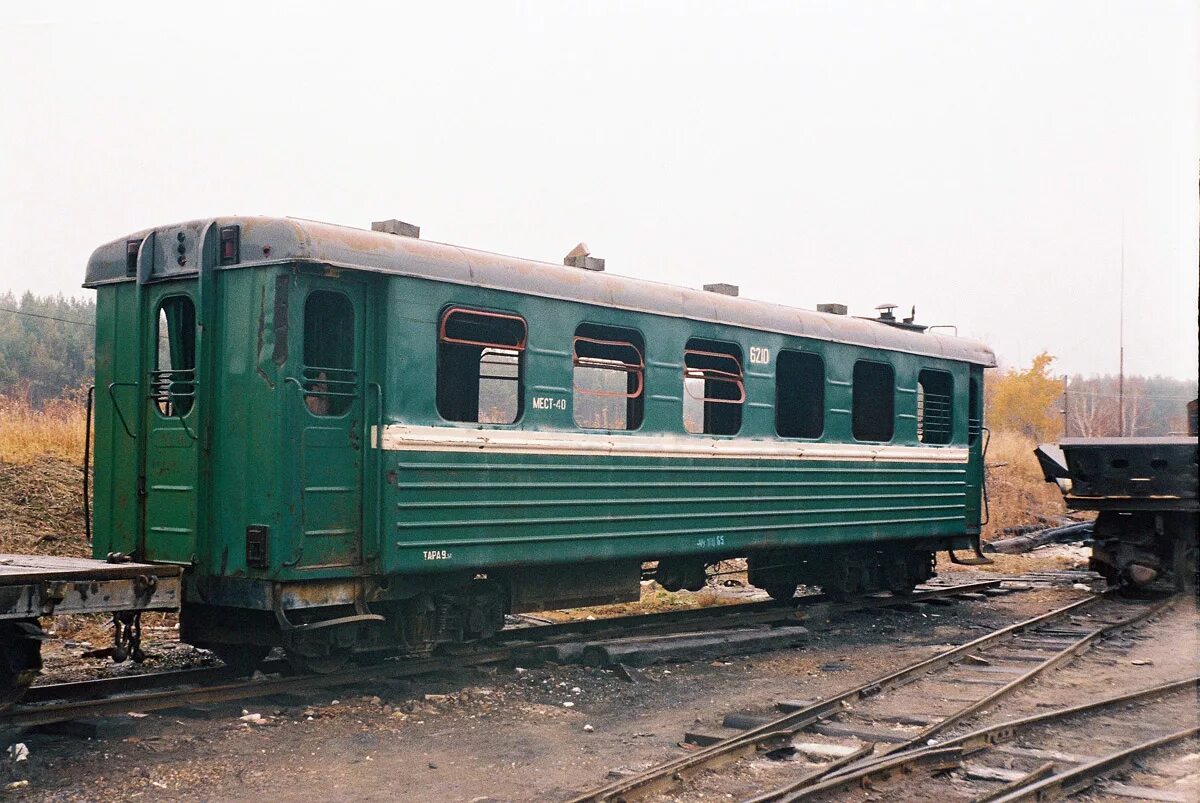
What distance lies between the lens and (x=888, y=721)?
319 inches

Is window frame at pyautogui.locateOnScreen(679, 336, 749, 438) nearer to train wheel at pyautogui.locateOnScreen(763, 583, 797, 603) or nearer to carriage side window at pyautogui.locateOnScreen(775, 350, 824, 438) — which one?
carriage side window at pyautogui.locateOnScreen(775, 350, 824, 438)

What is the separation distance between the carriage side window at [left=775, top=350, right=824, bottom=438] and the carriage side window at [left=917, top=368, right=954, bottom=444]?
234 cm

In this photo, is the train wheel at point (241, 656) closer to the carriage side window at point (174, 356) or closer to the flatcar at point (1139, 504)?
the carriage side window at point (174, 356)

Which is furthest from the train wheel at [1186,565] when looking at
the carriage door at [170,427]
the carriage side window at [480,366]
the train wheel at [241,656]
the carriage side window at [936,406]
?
the carriage door at [170,427]

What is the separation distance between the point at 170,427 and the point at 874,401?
784cm

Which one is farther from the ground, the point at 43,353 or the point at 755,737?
the point at 43,353

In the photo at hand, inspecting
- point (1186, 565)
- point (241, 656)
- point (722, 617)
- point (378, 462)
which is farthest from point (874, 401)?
point (241, 656)

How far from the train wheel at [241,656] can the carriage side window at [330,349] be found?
178 cm

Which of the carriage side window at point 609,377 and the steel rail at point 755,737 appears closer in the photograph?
the steel rail at point 755,737

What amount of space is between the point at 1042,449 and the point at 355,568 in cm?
1240

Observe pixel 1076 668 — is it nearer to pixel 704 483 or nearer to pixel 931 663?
pixel 931 663

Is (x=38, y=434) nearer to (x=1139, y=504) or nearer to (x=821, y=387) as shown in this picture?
(x=821, y=387)

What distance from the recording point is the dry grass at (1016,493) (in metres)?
25.8

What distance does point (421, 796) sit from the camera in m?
6.17
